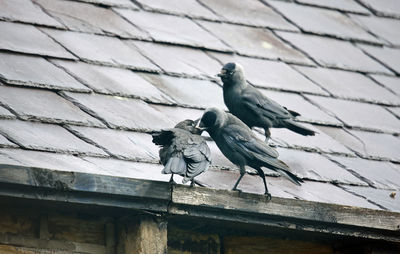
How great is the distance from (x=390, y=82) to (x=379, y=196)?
1.84 meters

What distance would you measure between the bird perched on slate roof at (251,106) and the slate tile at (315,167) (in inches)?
8.4

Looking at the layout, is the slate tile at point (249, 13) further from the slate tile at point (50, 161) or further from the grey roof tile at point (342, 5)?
the slate tile at point (50, 161)

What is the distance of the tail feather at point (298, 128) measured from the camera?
7535mm

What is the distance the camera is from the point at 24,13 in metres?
7.66

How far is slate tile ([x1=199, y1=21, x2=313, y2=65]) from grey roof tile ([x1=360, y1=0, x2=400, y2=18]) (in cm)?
140

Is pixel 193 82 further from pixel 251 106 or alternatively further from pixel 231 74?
pixel 251 106

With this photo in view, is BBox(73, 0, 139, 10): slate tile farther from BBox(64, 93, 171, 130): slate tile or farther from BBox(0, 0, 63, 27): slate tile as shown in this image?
BBox(64, 93, 171, 130): slate tile

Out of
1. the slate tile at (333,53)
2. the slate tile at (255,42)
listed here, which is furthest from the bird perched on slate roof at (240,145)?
the slate tile at (333,53)

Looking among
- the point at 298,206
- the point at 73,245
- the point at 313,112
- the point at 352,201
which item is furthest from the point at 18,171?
the point at 313,112

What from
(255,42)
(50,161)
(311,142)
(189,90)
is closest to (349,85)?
(255,42)

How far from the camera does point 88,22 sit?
25.9ft

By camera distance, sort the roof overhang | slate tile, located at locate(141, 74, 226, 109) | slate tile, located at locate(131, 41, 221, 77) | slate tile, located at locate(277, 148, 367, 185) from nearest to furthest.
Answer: the roof overhang < slate tile, located at locate(277, 148, 367, 185) < slate tile, located at locate(141, 74, 226, 109) < slate tile, located at locate(131, 41, 221, 77)

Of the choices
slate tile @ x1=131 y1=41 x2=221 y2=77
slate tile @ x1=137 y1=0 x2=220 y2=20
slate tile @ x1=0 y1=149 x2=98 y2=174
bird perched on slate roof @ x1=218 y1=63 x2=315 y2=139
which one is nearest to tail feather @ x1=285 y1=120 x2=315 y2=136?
bird perched on slate roof @ x1=218 y1=63 x2=315 y2=139

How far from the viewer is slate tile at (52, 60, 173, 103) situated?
7.16m
